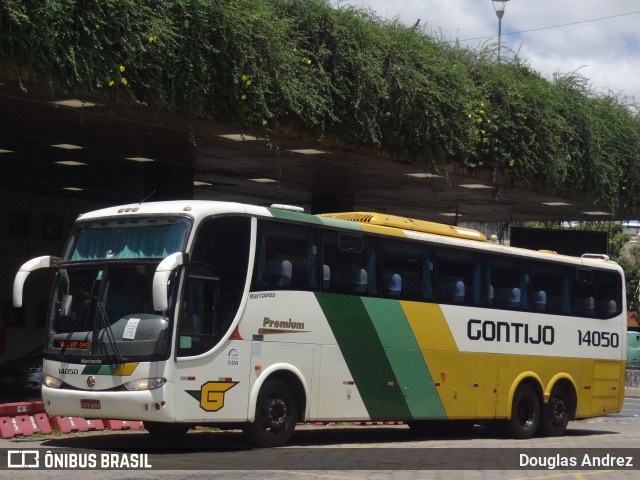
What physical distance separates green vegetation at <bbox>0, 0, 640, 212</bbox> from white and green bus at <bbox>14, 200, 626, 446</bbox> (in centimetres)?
258

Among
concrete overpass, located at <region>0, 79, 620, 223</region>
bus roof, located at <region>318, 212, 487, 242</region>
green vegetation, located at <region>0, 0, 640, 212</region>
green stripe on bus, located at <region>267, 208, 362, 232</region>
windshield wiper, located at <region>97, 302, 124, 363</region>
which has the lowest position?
windshield wiper, located at <region>97, 302, 124, 363</region>

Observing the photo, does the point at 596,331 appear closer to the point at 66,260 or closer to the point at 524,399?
the point at 524,399

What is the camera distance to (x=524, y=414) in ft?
70.5

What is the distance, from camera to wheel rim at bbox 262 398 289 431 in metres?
16.2

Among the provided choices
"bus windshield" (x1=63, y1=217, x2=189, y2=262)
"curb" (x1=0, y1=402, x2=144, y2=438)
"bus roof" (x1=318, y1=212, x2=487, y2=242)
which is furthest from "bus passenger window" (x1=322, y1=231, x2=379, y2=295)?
"curb" (x1=0, y1=402, x2=144, y2=438)

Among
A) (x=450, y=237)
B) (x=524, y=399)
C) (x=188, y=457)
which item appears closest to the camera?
(x=188, y=457)

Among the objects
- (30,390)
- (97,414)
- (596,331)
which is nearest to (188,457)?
(97,414)

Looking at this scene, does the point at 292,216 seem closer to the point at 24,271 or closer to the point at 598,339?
the point at 24,271

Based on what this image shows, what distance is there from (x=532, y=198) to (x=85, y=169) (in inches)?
442

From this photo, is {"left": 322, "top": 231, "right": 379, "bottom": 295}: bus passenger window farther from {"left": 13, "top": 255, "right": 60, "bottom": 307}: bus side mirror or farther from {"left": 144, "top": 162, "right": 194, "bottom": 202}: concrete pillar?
{"left": 144, "top": 162, "right": 194, "bottom": 202}: concrete pillar

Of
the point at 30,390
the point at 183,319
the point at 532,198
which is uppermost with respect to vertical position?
the point at 532,198

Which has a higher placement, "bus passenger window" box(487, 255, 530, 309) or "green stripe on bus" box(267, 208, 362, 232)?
"green stripe on bus" box(267, 208, 362, 232)

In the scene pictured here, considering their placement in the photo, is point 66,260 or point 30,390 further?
point 30,390

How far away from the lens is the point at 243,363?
51.9ft
